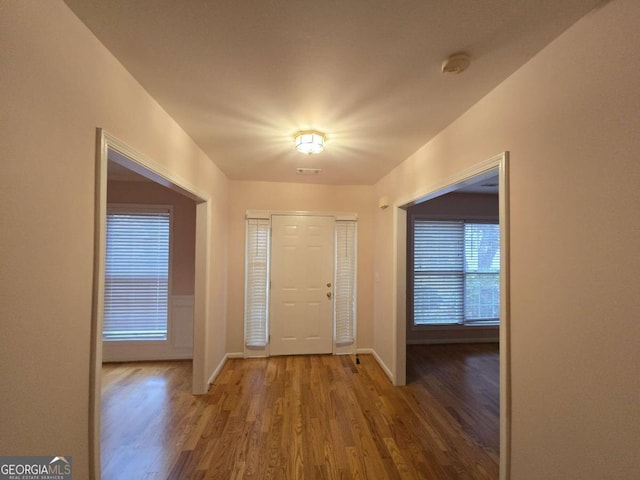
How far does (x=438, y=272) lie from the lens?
4.17 m

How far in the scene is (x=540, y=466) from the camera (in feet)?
3.66

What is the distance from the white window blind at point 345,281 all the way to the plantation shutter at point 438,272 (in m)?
1.24

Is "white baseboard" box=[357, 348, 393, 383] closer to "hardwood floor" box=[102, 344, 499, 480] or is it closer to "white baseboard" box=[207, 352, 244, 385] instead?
"hardwood floor" box=[102, 344, 499, 480]

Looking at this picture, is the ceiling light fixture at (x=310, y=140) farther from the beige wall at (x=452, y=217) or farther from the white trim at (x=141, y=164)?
the beige wall at (x=452, y=217)

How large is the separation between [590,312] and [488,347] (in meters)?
3.77

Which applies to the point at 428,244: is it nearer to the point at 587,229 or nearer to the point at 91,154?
the point at 587,229

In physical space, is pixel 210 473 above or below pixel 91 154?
below

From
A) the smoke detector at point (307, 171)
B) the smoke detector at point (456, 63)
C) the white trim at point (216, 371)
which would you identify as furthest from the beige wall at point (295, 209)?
the smoke detector at point (456, 63)

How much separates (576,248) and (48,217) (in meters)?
2.02

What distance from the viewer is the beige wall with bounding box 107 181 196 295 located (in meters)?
3.42

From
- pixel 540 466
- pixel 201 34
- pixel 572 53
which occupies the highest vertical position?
pixel 201 34

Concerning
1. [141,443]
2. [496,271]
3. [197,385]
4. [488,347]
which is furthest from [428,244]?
[141,443]

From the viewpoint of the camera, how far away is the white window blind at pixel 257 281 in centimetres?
348

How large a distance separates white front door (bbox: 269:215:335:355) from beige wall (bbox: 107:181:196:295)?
117 centimetres
